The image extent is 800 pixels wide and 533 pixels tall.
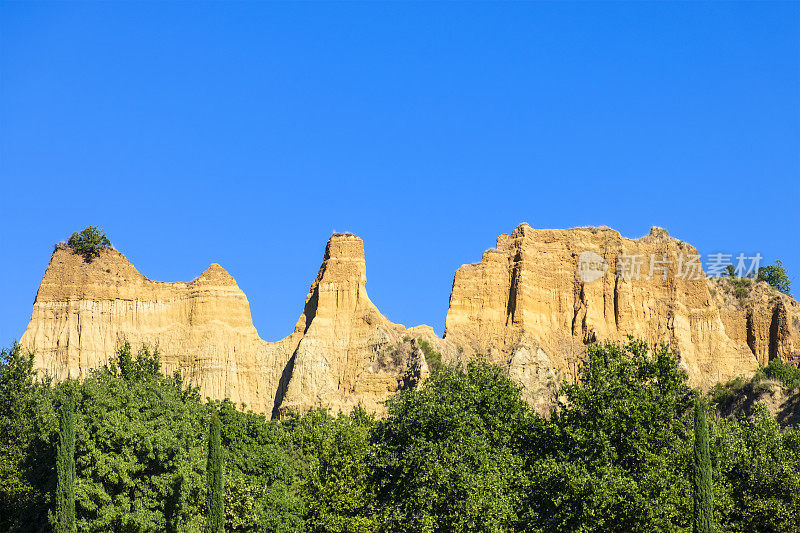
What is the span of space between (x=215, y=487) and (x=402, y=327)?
287ft

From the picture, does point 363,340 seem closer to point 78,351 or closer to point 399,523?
point 78,351

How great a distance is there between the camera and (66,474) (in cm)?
5556

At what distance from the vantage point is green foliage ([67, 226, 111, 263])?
14575 centimetres

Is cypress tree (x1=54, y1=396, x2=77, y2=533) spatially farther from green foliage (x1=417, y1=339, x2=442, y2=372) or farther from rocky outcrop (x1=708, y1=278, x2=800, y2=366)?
rocky outcrop (x1=708, y1=278, x2=800, y2=366)

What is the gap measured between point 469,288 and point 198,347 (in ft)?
112

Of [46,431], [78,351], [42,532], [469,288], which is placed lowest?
[42,532]

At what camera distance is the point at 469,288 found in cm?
14975

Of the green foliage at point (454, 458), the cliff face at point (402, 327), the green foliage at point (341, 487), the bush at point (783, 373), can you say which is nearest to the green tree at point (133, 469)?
the green foliage at point (341, 487)

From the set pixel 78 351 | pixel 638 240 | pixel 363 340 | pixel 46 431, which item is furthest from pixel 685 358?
pixel 46 431

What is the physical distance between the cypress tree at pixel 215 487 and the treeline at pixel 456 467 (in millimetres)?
801

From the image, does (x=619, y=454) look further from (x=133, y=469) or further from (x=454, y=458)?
(x=133, y=469)

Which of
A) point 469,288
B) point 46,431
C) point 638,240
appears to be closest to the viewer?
point 46,431

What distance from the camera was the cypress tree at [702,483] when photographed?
52.8 metres

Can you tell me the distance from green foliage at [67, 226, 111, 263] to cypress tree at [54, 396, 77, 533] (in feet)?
301
